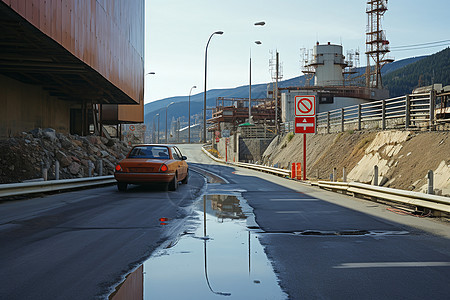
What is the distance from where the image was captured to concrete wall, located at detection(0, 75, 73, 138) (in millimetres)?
21228

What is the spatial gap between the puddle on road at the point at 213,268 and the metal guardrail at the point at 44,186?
6471mm

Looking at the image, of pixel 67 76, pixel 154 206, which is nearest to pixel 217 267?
pixel 154 206

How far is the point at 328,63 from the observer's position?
8506 cm

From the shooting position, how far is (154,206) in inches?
425

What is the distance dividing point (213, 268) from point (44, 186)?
10.1 metres

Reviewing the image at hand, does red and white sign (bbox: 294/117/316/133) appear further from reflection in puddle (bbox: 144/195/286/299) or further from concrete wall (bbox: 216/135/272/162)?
concrete wall (bbox: 216/135/272/162)

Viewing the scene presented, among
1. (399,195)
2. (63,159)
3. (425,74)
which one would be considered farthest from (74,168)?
(425,74)

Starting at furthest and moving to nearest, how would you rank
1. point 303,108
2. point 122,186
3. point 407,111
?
point 303,108 → point 407,111 → point 122,186

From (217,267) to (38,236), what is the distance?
3.32 m

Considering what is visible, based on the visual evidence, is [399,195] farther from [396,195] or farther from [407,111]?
[407,111]

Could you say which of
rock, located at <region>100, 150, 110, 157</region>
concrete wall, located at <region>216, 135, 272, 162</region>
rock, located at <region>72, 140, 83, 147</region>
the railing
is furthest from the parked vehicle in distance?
concrete wall, located at <region>216, 135, 272, 162</region>

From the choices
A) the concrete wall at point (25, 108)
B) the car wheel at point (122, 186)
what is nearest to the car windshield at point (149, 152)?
the car wheel at point (122, 186)

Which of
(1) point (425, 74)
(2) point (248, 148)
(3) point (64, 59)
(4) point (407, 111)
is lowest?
(2) point (248, 148)

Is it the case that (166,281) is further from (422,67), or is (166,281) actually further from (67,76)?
(422,67)
